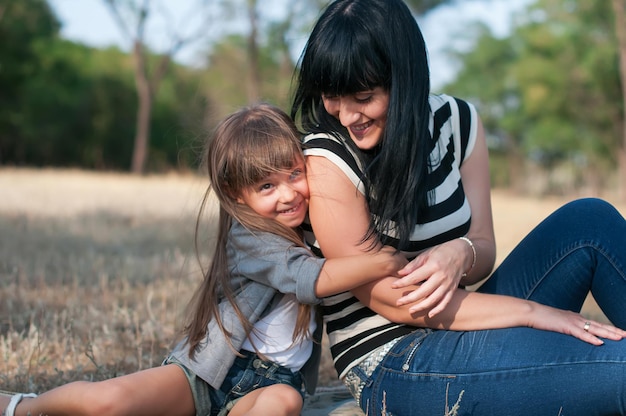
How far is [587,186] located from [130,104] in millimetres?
18510

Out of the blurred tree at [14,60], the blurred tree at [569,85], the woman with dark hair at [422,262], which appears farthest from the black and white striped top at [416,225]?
the blurred tree at [14,60]

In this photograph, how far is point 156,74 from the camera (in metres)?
23.8

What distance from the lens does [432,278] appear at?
2.47m

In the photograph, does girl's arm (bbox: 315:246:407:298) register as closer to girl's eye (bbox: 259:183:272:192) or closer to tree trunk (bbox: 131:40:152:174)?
girl's eye (bbox: 259:183:272:192)

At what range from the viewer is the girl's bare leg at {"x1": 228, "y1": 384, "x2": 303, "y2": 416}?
8.19 feet

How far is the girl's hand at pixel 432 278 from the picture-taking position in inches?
96.2

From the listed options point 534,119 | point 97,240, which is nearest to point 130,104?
point 534,119

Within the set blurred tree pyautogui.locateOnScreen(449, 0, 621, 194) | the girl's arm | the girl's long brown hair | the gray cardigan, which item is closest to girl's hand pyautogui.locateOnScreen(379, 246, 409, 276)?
the girl's arm

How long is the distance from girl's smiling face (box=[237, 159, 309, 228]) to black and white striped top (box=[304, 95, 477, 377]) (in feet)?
0.33

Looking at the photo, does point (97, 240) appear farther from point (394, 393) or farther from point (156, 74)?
point (156, 74)

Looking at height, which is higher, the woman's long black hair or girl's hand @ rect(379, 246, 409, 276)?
the woman's long black hair

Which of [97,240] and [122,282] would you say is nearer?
[122,282]

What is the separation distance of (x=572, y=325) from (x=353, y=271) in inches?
29.1

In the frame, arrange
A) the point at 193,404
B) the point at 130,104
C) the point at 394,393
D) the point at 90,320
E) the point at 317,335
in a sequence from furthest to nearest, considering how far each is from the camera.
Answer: the point at 130,104 < the point at 90,320 < the point at 317,335 < the point at 193,404 < the point at 394,393
